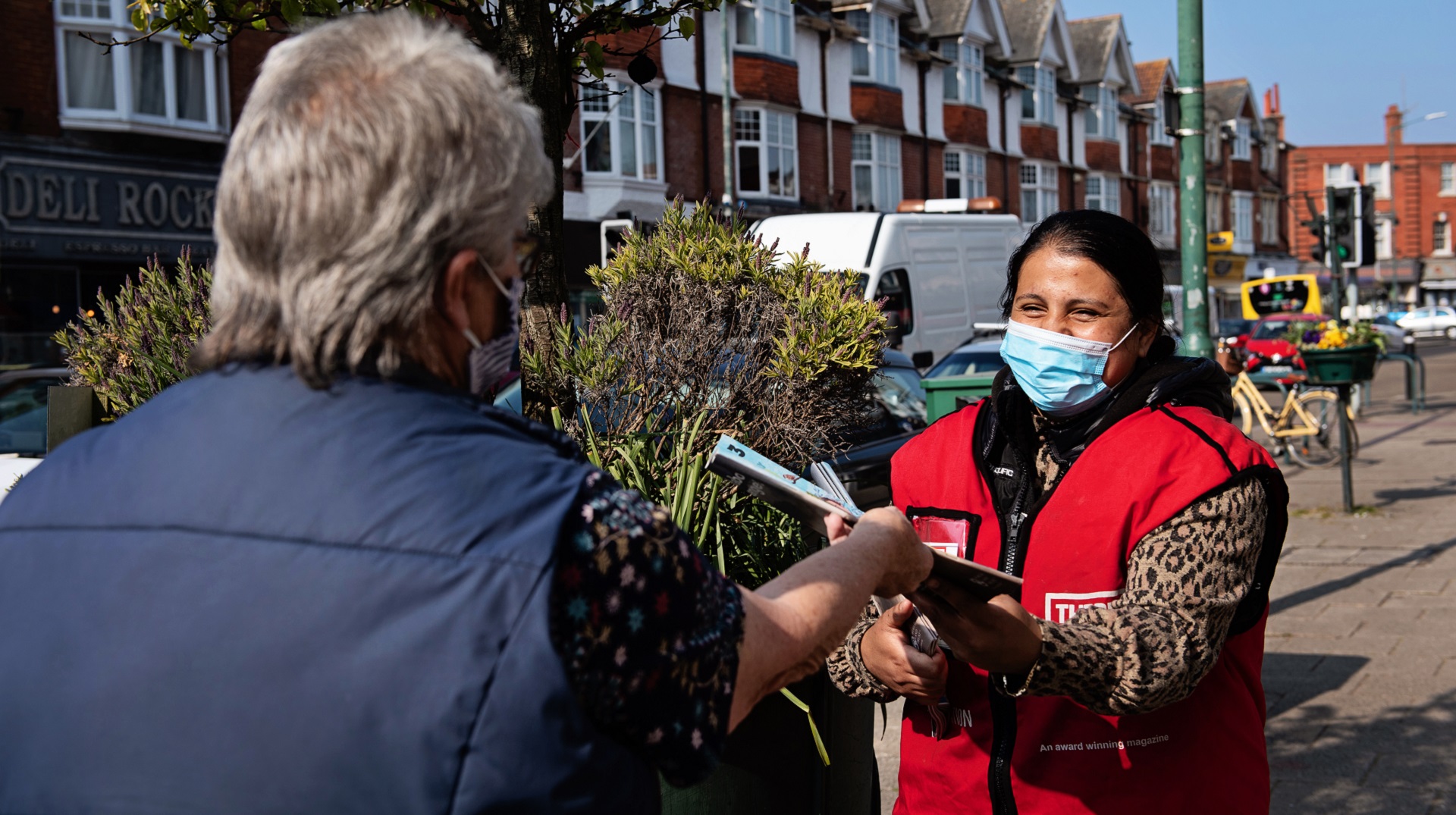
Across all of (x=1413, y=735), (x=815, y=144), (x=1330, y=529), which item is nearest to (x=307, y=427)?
(x=1413, y=735)

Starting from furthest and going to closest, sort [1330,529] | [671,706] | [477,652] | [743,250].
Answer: [1330,529] → [743,250] → [671,706] → [477,652]

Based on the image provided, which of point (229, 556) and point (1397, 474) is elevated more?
point (229, 556)

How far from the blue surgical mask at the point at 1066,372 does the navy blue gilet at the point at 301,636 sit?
1.33 meters

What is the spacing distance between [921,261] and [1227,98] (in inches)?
1820

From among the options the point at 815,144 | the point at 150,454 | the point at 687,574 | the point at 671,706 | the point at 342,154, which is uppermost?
the point at 815,144

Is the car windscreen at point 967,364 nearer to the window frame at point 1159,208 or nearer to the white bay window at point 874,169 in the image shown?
the white bay window at point 874,169

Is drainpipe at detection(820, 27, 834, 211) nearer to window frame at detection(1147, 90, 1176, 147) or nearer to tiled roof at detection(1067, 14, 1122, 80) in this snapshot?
tiled roof at detection(1067, 14, 1122, 80)

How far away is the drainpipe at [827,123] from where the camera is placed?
96.2 ft

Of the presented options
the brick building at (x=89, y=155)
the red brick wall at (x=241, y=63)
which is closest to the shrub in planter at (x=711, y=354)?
the brick building at (x=89, y=155)

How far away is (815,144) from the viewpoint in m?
29.3

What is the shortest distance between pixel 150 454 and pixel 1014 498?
4.89 ft

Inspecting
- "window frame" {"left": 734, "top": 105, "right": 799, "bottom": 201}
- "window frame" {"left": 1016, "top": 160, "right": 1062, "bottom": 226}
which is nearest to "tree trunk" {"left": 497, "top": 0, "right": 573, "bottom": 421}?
"window frame" {"left": 734, "top": 105, "right": 799, "bottom": 201}

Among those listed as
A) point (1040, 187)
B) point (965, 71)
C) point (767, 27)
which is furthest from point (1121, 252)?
point (1040, 187)

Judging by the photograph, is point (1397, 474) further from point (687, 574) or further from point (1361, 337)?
point (687, 574)
